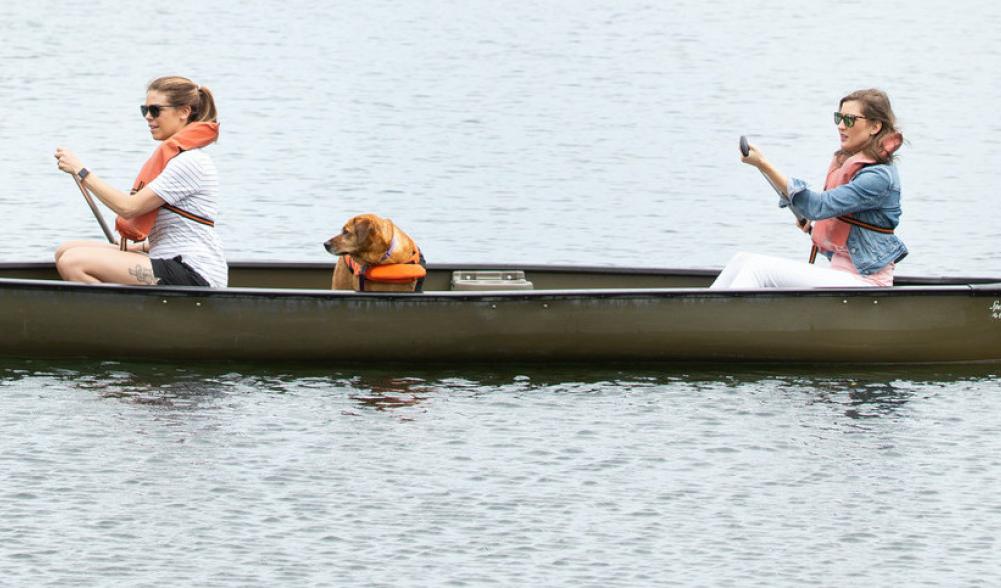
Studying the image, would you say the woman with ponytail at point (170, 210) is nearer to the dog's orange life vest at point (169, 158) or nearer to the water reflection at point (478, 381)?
the dog's orange life vest at point (169, 158)

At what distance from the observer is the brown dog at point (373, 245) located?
10.8 m

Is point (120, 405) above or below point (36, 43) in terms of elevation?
below

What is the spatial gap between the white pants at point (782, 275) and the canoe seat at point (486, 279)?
1187 millimetres

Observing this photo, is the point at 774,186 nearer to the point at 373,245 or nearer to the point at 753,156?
the point at 753,156

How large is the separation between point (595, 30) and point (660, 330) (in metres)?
20.6

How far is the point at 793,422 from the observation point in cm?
1018

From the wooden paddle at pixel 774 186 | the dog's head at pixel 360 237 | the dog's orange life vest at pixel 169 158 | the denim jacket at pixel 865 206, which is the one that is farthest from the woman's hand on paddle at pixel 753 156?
the dog's orange life vest at pixel 169 158

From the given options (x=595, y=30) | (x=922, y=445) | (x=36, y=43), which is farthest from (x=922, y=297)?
(x=595, y=30)

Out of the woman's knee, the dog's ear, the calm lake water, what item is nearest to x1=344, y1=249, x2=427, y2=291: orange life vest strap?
the dog's ear

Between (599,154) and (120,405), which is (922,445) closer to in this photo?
(120,405)

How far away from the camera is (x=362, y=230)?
10836 mm

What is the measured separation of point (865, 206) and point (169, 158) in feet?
11.0

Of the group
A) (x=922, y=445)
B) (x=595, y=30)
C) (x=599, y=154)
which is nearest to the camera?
(x=922, y=445)

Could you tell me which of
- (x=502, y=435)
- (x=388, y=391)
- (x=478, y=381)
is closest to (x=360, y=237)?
(x=388, y=391)
